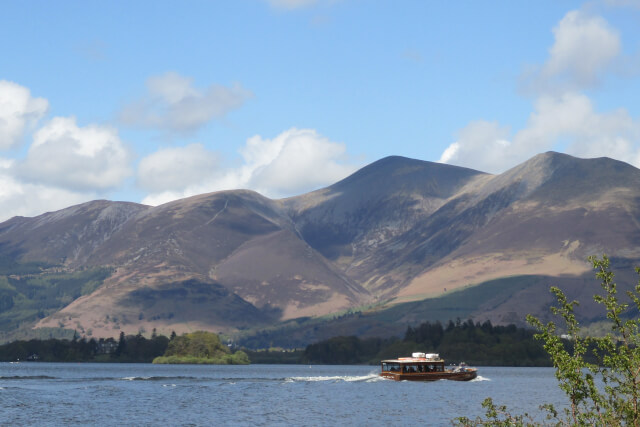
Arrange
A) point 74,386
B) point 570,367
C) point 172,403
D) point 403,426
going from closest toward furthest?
point 570,367 → point 403,426 → point 172,403 → point 74,386

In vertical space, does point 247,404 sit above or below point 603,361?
below

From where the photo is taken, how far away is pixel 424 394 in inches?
6895

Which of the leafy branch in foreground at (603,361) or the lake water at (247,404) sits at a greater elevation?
the leafy branch in foreground at (603,361)

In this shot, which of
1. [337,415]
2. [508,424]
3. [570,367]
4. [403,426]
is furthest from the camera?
[337,415]

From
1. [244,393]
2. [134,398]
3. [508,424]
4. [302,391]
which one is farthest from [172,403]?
[508,424]

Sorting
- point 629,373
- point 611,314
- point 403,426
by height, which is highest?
point 611,314

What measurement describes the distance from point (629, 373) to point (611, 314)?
11.1 ft

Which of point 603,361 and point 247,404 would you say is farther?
point 247,404

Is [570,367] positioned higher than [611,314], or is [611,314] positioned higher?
[611,314]

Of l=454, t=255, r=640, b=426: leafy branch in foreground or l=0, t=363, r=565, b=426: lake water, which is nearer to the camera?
l=454, t=255, r=640, b=426: leafy branch in foreground

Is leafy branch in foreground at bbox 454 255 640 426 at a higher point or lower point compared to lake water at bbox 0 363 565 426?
higher

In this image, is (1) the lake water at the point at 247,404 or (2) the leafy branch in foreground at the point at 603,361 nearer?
(2) the leafy branch in foreground at the point at 603,361

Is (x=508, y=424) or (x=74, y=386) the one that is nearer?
(x=508, y=424)

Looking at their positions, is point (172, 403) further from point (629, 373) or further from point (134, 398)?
point (629, 373)
